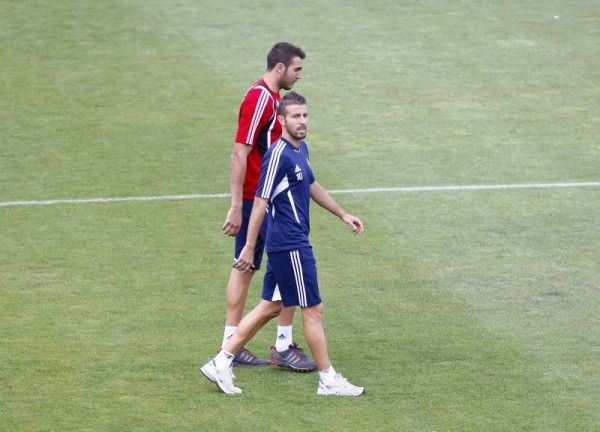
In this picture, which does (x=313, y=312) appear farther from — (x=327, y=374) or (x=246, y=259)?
(x=246, y=259)

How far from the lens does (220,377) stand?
8.91 m

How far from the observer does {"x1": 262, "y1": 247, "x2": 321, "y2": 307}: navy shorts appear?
888cm

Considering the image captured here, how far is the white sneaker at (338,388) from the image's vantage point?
8781 millimetres

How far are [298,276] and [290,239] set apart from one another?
0.24 m

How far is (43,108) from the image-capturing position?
1717cm

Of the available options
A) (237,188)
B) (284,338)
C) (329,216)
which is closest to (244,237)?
(237,188)

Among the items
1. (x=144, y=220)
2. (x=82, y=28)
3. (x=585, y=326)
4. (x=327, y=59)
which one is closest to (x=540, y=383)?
(x=585, y=326)

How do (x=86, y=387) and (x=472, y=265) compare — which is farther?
(x=472, y=265)

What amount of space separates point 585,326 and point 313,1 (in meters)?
12.0

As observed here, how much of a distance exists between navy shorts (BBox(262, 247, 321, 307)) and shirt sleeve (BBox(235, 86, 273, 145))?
37.4 inches

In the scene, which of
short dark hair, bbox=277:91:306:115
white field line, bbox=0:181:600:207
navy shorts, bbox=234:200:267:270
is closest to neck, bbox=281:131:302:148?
short dark hair, bbox=277:91:306:115

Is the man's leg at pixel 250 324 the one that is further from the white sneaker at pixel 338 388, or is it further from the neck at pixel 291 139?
the neck at pixel 291 139

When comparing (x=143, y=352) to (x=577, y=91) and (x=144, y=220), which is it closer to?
(x=144, y=220)

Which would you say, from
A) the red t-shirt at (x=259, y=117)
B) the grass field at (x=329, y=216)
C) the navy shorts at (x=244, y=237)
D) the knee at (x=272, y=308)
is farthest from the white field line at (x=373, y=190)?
the knee at (x=272, y=308)
